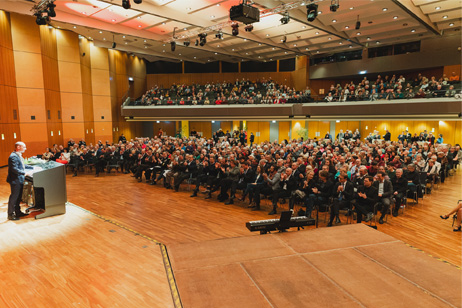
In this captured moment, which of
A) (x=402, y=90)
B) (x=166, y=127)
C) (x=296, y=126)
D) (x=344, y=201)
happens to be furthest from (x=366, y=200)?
(x=166, y=127)

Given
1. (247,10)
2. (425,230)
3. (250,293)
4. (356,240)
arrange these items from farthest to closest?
(247,10) → (425,230) → (356,240) → (250,293)

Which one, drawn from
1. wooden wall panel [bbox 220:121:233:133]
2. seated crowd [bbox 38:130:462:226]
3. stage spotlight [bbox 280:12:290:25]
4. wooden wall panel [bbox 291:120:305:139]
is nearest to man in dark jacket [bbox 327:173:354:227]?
seated crowd [bbox 38:130:462:226]

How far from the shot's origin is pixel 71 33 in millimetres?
16359

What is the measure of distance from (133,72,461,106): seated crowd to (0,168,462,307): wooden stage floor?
29.5 ft

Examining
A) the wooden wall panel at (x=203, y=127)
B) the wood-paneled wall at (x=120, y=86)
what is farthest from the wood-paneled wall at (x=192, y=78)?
the wooden wall panel at (x=203, y=127)

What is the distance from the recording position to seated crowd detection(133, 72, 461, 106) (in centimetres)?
1477

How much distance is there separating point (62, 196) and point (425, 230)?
7.61 metres

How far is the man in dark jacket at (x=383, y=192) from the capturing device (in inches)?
230

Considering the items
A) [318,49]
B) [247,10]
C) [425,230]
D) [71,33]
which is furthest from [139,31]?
[425,230]

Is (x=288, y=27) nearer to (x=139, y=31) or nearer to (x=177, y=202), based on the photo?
(x=139, y=31)

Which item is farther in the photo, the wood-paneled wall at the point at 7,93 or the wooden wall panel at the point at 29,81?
the wooden wall panel at the point at 29,81

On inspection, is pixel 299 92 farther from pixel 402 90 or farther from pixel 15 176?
pixel 15 176

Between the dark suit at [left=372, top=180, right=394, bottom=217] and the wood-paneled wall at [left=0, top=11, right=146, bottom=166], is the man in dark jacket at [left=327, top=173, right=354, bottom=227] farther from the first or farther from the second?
the wood-paneled wall at [left=0, top=11, right=146, bottom=166]

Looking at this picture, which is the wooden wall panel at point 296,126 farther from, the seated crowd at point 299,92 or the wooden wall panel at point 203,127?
the wooden wall panel at point 203,127
